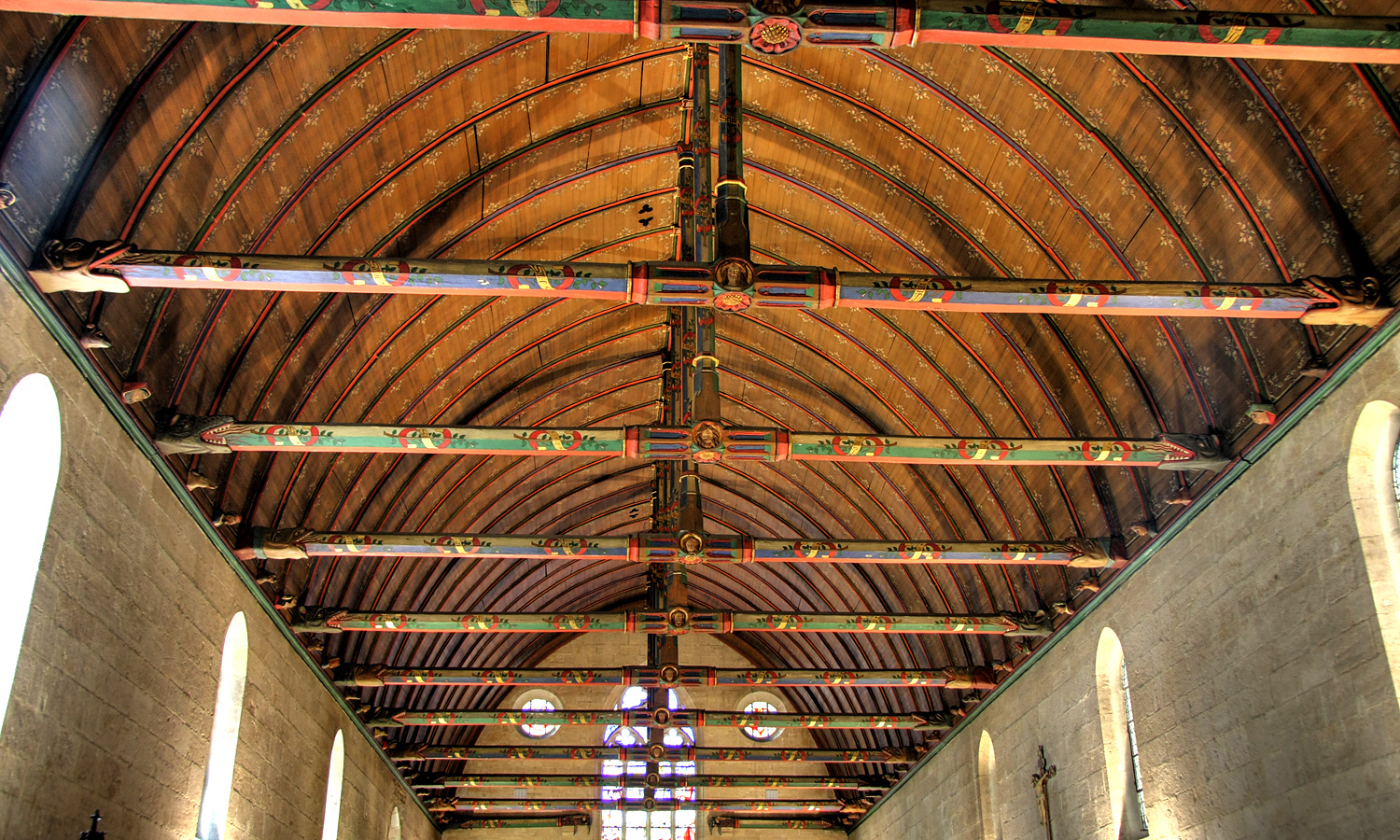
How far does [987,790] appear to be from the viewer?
23.6 metres

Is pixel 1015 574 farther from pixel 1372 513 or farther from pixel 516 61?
pixel 516 61

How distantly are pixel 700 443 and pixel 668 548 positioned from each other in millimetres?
3362

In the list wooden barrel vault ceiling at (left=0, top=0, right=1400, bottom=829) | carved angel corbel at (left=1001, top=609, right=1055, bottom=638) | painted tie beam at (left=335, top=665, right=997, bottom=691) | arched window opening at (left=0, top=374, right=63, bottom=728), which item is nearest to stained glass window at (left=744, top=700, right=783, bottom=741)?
wooden barrel vault ceiling at (left=0, top=0, right=1400, bottom=829)

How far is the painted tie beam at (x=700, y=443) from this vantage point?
45.3ft

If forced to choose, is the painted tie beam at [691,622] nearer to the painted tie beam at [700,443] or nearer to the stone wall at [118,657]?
the stone wall at [118,657]

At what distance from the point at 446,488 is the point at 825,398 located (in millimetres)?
8473

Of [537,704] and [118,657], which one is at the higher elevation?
[537,704]

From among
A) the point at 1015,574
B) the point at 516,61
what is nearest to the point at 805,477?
the point at 1015,574

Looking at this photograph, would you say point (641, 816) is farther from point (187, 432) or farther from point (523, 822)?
point (187, 432)

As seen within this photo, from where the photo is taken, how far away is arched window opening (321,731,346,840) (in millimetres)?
22812

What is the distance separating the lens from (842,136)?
1830 cm

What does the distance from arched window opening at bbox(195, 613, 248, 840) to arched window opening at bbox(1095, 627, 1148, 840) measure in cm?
1351

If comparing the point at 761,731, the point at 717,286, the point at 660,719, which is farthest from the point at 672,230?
the point at 761,731

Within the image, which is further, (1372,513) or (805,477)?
(805,477)
